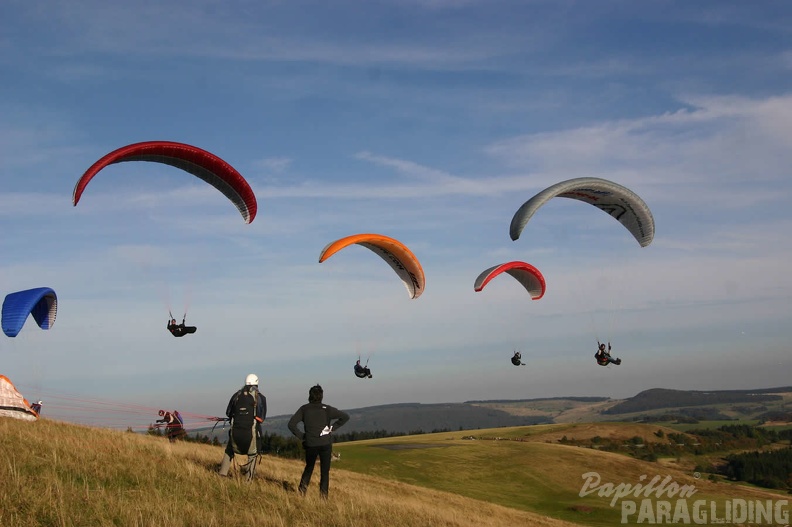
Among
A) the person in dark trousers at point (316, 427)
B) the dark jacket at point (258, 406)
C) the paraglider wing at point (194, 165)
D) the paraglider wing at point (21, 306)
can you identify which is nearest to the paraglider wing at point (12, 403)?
the paraglider wing at point (21, 306)

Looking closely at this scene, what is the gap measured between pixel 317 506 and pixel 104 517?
362cm

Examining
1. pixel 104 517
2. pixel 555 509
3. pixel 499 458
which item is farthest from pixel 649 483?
pixel 104 517

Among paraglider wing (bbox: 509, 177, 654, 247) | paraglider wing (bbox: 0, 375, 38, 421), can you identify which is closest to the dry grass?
paraglider wing (bbox: 0, 375, 38, 421)

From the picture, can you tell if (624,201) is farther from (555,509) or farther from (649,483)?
(649,483)

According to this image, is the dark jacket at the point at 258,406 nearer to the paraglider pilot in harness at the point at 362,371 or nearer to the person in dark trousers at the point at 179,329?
the person in dark trousers at the point at 179,329

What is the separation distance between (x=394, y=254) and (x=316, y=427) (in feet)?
50.4

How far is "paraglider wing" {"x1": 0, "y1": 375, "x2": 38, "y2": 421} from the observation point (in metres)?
18.9

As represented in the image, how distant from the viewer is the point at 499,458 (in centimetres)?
5509

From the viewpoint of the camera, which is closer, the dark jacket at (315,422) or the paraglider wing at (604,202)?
the dark jacket at (315,422)

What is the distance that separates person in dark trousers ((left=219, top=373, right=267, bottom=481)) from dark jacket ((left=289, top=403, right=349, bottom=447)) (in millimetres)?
643

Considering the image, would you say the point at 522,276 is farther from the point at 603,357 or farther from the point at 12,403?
the point at 12,403

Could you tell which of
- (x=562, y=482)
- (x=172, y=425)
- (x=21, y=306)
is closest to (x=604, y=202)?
(x=172, y=425)

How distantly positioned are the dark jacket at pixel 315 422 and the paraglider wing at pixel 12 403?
11.4 metres

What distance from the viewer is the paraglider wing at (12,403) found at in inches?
743
